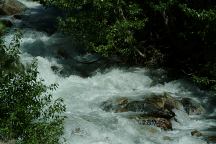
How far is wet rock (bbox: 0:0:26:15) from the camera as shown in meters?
31.2

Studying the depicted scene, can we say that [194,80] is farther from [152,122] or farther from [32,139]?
[32,139]

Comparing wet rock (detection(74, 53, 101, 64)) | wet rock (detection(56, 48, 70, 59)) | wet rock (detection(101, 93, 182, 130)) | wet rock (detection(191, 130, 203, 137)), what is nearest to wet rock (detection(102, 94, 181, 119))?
wet rock (detection(101, 93, 182, 130))

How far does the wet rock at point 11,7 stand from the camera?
102ft

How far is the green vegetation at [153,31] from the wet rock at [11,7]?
30.1 ft

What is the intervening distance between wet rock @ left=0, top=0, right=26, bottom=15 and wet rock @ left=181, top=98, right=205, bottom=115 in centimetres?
1618

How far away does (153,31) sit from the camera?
23703mm

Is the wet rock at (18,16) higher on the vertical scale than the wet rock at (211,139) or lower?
higher

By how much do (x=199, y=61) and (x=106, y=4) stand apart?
4.72 meters

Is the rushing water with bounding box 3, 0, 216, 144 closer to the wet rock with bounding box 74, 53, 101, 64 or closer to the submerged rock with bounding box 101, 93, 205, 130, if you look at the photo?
the submerged rock with bounding box 101, 93, 205, 130

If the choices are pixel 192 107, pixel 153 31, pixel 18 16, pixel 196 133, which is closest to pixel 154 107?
pixel 192 107

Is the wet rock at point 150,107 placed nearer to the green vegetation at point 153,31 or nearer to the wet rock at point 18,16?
the green vegetation at point 153,31

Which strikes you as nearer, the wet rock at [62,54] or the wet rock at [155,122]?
the wet rock at [155,122]

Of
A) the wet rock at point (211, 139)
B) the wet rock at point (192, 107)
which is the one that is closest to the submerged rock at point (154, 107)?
the wet rock at point (192, 107)

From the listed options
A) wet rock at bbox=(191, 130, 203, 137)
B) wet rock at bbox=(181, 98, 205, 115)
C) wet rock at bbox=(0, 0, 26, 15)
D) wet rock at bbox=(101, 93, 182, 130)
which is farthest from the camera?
wet rock at bbox=(0, 0, 26, 15)
